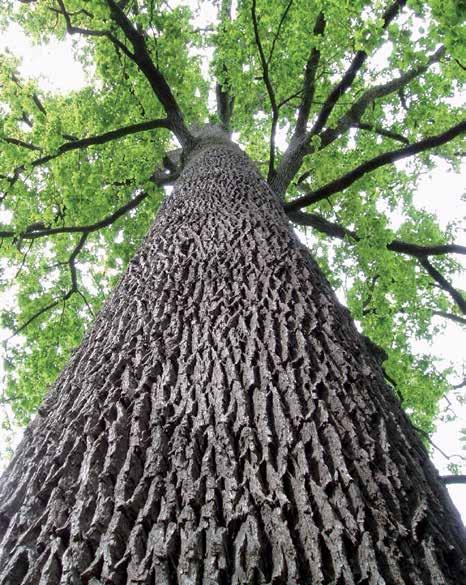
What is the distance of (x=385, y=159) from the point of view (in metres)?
5.12

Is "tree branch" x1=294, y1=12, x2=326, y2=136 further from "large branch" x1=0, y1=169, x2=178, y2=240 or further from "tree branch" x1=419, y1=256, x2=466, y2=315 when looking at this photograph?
"tree branch" x1=419, y1=256, x2=466, y2=315

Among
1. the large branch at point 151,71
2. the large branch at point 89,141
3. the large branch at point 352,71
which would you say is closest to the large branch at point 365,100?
the large branch at point 352,71

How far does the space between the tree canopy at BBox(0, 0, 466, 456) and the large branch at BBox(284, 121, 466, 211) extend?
0.02 metres

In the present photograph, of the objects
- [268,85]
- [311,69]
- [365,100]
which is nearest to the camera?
[268,85]

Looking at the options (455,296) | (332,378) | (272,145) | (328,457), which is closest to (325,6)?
(272,145)

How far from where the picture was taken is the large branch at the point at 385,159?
16.1 feet

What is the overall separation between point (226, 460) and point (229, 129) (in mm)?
8653

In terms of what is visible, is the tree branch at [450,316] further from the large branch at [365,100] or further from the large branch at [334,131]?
the large branch at [365,100]

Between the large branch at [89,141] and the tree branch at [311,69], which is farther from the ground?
the tree branch at [311,69]

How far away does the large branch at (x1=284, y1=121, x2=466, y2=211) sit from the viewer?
490cm

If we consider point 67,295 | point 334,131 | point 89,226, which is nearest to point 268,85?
point 334,131

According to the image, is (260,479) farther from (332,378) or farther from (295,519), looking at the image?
(332,378)

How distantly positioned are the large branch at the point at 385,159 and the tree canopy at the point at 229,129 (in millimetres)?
16

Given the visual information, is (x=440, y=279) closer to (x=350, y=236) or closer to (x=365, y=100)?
(x=350, y=236)
